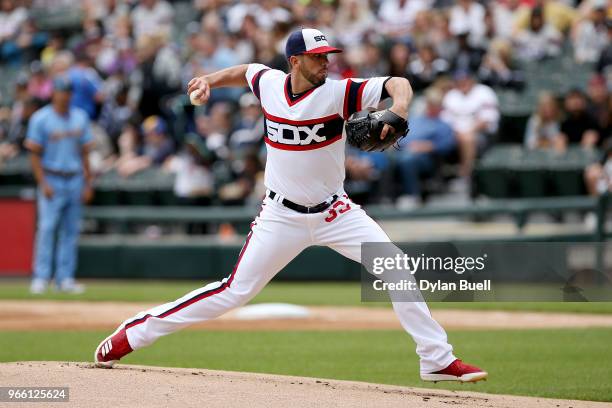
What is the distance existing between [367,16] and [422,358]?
1179 cm

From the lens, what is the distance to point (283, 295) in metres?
13.9

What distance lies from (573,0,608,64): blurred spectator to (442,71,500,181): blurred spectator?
1581 mm

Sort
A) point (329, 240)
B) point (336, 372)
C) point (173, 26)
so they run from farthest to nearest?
point (173, 26), point (336, 372), point (329, 240)

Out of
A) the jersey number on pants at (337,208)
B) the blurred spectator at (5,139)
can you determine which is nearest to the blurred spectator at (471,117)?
the blurred spectator at (5,139)

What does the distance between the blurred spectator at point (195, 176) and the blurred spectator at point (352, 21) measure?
110 inches

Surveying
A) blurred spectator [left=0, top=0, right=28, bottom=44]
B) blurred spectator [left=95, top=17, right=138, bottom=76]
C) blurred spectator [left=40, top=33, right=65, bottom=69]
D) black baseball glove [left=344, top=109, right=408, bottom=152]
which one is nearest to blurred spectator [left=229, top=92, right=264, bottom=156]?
blurred spectator [left=95, top=17, right=138, bottom=76]

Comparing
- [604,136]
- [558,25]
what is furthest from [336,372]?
[558,25]

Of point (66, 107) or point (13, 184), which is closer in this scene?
point (66, 107)

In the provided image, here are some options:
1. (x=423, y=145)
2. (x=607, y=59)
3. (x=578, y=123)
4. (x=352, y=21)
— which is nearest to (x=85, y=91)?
(x=352, y=21)

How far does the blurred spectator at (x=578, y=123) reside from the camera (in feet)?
47.8

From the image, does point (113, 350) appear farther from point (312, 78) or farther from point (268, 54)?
point (268, 54)

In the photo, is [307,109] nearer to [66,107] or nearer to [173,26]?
[66,107]

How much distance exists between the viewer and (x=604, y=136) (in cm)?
1467

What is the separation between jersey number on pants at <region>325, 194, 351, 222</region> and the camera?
654cm
